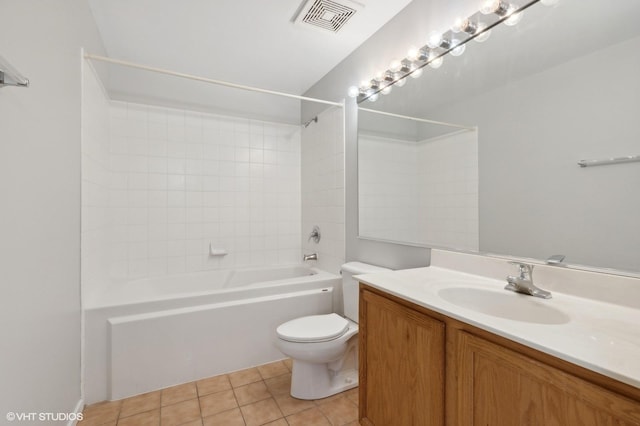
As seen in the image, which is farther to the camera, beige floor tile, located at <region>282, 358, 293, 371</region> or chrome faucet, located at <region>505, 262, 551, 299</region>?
beige floor tile, located at <region>282, 358, 293, 371</region>

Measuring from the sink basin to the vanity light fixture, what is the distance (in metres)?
1.21

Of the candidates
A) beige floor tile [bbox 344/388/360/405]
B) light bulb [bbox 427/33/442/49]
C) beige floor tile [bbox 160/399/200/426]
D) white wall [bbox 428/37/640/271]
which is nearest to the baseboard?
beige floor tile [bbox 160/399/200/426]

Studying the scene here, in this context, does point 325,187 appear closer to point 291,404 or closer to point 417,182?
point 417,182

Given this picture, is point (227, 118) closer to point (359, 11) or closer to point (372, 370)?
point (359, 11)

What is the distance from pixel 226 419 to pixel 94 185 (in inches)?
67.5

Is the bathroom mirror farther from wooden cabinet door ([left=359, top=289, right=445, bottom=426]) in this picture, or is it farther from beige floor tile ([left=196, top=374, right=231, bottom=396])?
beige floor tile ([left=196, top=374, right=231, bottom=396])

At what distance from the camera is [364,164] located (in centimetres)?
232

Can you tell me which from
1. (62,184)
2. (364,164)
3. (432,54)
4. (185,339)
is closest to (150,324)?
(185,339)

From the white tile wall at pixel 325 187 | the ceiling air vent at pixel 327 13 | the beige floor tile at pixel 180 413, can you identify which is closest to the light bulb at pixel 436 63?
the ceiling air vent at pixel 327 13

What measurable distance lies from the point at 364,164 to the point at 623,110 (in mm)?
1494

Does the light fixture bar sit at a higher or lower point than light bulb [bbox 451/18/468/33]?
lower

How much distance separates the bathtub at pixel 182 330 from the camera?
1.78m

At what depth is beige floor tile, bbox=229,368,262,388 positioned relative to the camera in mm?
1940

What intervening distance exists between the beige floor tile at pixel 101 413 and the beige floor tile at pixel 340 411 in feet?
3.80
